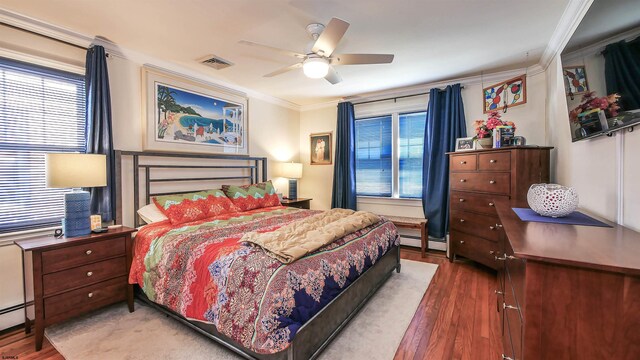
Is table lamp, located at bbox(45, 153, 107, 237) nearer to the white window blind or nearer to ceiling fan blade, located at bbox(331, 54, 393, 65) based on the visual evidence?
ceiling fan blade, located at bbox(331, 54, 393, 65)

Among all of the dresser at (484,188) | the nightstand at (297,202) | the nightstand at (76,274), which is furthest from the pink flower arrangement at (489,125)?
the nightstand at (76,274)

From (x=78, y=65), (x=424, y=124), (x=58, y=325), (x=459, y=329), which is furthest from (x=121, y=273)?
(x=424, y=124)

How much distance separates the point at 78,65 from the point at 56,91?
326 millimetres

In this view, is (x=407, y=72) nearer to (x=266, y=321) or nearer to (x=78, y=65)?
(x=266, y=321)

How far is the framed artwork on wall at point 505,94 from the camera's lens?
129 inches

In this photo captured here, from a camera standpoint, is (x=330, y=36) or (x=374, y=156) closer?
(x=330, y=36)

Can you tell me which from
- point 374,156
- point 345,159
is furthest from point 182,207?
point 374,156

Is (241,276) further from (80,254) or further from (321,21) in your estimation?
(321,21)

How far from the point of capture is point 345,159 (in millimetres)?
4824

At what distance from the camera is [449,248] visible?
3.68m

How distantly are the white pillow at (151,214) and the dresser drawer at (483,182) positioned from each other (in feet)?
11.7

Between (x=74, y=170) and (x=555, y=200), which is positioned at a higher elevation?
(x=74, y=170)

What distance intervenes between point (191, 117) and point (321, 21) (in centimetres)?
216

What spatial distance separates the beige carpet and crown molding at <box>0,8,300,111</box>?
8.38 ft
